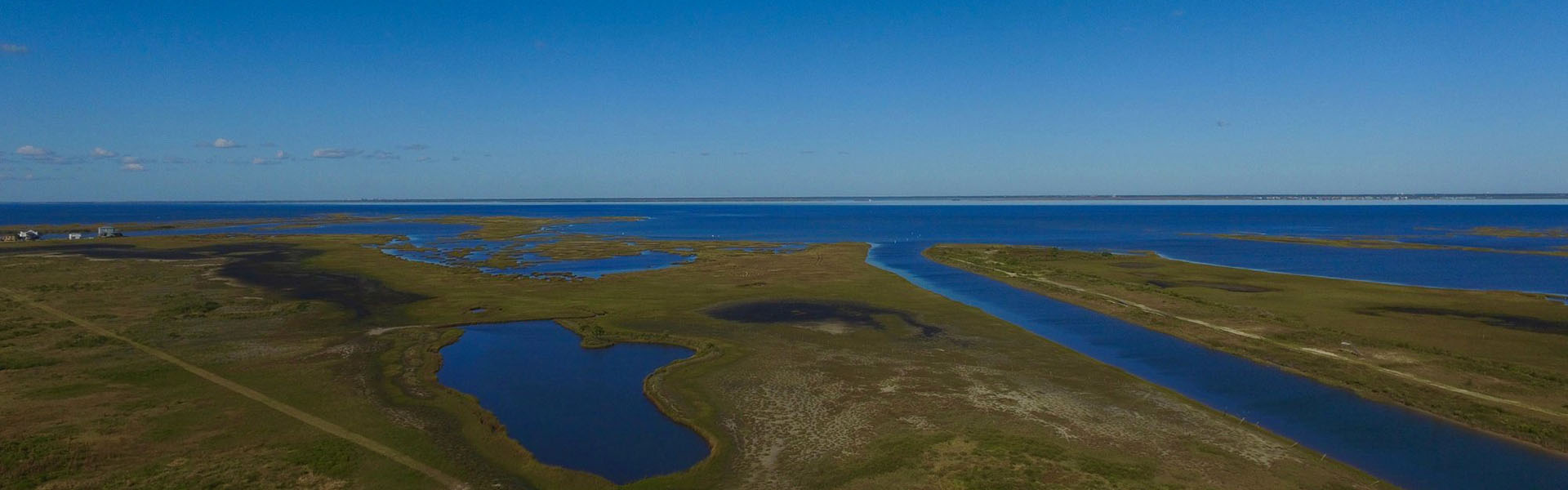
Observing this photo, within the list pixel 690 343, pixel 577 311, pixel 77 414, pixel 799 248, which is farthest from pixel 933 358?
pixel 799 248

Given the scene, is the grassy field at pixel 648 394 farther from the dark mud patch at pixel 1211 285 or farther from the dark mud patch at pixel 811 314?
the dark mud patch at pixel 1211 285

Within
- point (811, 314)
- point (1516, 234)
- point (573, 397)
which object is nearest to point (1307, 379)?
point (811, 314)

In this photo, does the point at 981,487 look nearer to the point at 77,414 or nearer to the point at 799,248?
the point at 77,414

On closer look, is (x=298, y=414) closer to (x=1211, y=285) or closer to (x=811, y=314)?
(x=811, y=314)

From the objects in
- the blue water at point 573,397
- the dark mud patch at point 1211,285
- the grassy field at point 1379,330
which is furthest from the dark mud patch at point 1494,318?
the blue water at point 573,397

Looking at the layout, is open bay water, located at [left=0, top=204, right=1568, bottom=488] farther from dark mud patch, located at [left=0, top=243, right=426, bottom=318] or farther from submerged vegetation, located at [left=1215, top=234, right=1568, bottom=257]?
dark mud patch, located at [left=0, top=243, right=426, bottom=318]

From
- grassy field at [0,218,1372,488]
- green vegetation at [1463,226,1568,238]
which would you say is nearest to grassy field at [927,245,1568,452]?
grassy field at [0,218,1372,488]
